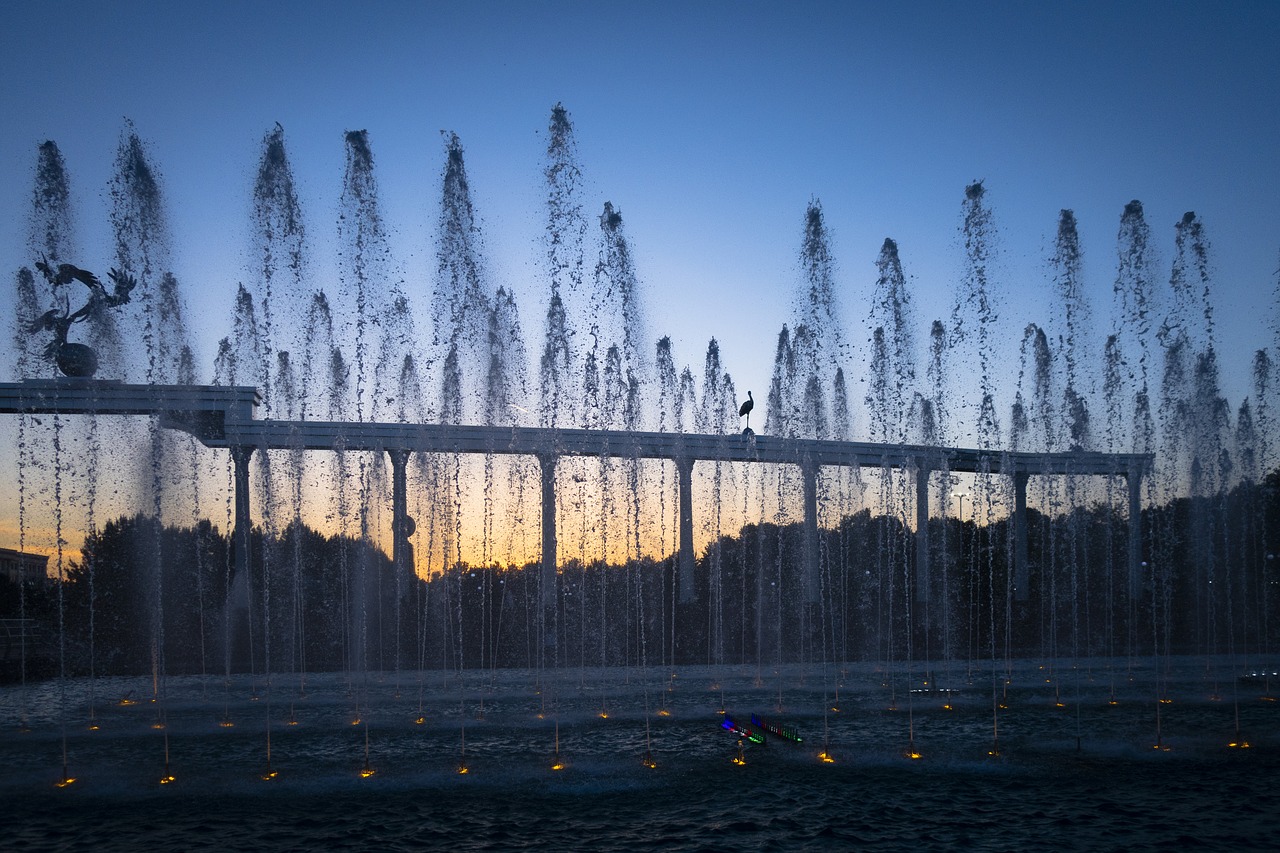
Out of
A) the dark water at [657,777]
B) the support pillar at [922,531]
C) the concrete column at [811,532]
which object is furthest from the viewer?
the support pillar at [922,531]

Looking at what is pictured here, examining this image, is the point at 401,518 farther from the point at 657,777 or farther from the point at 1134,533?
the point at 1134,533

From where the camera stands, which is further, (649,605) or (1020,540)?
(1020,540)

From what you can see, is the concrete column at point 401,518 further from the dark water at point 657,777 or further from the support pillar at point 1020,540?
the support pillar at point 1020,540

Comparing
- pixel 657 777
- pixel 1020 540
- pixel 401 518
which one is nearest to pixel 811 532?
pixel 1020 540

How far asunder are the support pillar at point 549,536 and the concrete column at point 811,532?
994 centimetres

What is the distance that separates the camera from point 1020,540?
47438 mm

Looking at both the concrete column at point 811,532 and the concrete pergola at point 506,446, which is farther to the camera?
the concrete column at point 811,532

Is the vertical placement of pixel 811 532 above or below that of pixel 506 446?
below

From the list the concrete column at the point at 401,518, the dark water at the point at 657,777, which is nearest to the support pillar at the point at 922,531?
the concrete column at the point at 401,518

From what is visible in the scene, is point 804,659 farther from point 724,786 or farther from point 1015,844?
point 1015,844

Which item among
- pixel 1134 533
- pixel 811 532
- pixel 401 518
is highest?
pixel 401 518

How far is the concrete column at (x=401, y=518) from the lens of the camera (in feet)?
117

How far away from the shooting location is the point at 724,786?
1236 centimetres

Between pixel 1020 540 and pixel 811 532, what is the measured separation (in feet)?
46.8
